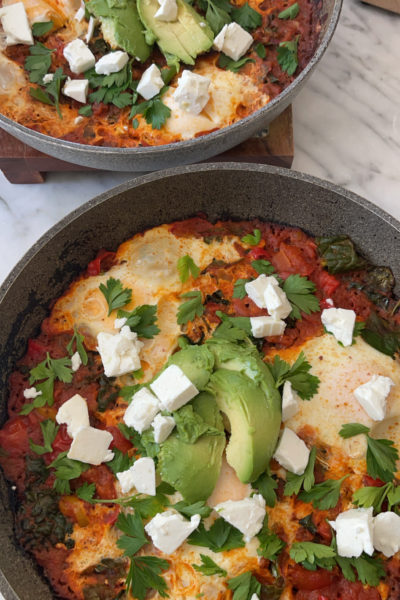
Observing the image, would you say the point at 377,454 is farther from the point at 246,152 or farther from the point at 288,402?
the point at 246,152

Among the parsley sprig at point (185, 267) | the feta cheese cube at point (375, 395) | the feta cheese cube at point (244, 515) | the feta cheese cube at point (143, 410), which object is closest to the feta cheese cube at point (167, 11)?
the parsley sprig at point (185, 267)

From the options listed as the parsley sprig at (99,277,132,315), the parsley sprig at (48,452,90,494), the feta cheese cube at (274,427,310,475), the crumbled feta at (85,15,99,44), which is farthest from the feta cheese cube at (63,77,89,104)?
the feta cheese cube at (274,427,310,475)

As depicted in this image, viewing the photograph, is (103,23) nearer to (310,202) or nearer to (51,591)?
(310,202)

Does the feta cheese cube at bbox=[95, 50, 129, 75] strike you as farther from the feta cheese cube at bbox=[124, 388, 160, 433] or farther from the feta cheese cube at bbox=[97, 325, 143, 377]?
the feta cheese cube at bbox=[124, 388, 160, 433]

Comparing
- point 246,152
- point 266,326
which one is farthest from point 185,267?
point 246,152

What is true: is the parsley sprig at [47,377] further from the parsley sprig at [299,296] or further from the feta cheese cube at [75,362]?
Result: the parsley sprig at [299,296]
